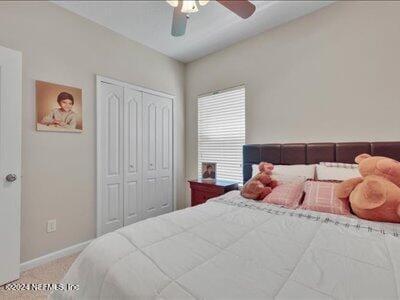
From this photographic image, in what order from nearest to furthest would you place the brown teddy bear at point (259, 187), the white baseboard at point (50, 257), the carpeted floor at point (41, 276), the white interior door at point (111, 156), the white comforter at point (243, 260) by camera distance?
1. the white comforter at point (243, 260)
2. the carpeted floor at point (41, 276)
3. the brown teddy bear at point (259, 187)
4. the white baseboard at point (50, 257)
5. the white interior door at point (111, 156)

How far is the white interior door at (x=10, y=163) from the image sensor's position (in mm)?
1922

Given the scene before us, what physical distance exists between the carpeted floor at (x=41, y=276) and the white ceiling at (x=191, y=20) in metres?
2.75

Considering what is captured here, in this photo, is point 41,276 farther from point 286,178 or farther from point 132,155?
point 286,178

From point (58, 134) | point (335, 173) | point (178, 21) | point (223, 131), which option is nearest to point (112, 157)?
point (58, 134)

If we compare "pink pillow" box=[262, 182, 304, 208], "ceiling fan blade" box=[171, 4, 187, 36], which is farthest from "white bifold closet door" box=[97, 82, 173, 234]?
"pink pillow" box=[262, 182, 304, 208]

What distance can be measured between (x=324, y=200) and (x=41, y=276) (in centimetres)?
258

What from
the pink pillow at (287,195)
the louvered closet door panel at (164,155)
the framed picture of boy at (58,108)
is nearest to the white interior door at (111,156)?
the framed picture of boy at (58,108)

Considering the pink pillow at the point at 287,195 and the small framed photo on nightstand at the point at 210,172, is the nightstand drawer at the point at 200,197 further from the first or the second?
the pink pillow at the point at 287,195

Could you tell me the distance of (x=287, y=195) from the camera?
1.90 m

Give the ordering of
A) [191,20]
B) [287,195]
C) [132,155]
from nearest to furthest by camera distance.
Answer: [287,195] → [191,20] → [132,155]

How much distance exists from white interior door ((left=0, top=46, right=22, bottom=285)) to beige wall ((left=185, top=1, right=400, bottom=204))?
8.34 feet

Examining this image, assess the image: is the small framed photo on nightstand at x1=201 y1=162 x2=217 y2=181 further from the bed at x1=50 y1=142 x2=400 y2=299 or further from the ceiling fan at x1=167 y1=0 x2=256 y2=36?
the ceiling fan at x1=167 y1=0 x2=256 y2=36

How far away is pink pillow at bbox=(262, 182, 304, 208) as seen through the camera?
1853 millimetres

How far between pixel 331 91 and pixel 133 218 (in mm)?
2969
